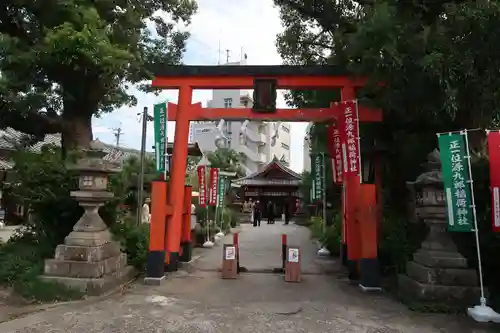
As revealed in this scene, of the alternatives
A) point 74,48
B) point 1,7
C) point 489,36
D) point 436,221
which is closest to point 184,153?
point 74,48

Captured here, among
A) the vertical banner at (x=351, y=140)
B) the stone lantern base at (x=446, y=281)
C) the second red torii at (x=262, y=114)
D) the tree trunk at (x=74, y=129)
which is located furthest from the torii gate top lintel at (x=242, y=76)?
the stone lantern base at (x=446, y=281)

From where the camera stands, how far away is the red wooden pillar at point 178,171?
30.8 feet

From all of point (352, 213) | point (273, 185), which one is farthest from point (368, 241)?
point (273, 185)

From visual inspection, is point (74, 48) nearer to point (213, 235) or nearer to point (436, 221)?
point (436, 221)

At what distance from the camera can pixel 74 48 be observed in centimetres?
686

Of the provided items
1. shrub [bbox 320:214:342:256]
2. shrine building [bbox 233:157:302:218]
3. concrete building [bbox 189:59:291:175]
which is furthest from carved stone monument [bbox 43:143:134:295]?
concrete building [bbox 189:59:291:175]

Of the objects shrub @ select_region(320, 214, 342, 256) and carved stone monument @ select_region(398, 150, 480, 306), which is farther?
shrub @ select_region(320, 214, 342, 256)

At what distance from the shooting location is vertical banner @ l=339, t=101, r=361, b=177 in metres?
8.66

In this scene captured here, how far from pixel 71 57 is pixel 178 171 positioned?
3.62 metres

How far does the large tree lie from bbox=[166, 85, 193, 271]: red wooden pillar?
1.13 meters

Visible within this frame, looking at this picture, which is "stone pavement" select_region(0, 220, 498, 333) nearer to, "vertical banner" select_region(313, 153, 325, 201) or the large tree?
the large tree

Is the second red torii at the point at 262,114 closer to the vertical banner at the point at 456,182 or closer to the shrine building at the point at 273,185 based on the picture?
the vertical banner at the point at 456,182

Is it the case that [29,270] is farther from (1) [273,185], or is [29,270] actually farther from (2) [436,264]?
(1) [273,185]

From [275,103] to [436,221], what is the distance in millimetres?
4637
